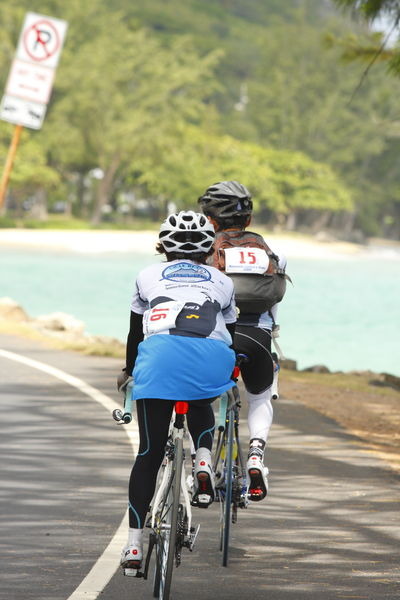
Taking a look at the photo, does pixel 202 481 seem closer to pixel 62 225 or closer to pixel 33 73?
pixel 33 73

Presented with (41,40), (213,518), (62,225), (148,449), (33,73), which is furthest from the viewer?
(62,225)

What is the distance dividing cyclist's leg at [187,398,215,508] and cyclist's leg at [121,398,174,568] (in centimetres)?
19

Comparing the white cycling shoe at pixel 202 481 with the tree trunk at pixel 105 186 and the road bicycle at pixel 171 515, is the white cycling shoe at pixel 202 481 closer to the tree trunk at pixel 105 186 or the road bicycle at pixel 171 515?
the road bicycle at pixel 171 515

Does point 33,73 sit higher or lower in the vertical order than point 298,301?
higher

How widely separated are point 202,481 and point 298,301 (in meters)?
54.7

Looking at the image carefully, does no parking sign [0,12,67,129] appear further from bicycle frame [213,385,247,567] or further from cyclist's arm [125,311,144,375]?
cyclist's arm [125,311,144,375]

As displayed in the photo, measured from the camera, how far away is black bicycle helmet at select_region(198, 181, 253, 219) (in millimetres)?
8008

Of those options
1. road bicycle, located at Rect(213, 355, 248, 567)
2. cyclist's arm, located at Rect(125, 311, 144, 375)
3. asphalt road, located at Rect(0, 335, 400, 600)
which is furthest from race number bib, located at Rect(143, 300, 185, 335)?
asphalt road, located at Rect(0, 335, 400, 600)

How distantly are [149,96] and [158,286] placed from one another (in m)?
100

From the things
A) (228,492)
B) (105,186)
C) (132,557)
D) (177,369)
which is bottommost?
(105,186)

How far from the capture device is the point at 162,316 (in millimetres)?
6363

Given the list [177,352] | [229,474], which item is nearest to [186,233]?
[177,352]

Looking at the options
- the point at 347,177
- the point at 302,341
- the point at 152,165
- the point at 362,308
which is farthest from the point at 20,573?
the point at 347,177

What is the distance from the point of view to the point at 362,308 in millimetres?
59469
